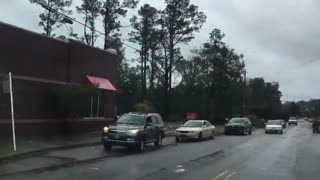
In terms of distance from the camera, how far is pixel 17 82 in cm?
2922

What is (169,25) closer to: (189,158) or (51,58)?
(51,58)

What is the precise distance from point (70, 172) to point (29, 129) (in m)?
13.5

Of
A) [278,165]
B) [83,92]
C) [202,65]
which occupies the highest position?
[202,65]

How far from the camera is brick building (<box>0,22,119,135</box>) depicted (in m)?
28.8

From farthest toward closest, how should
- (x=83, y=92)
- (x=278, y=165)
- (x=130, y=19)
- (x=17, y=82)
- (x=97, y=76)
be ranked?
(x=130, y=19)
(x=97, y=76)
(x=83, y=92)
(x=17, y=82)
(x=278, y=165)

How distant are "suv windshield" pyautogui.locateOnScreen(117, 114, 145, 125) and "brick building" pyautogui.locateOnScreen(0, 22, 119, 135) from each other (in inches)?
187

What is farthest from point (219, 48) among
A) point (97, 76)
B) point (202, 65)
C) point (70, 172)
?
point (70, 172)

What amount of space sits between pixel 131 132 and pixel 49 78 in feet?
26.5

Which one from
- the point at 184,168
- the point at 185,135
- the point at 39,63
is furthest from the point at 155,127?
the point at 184,168

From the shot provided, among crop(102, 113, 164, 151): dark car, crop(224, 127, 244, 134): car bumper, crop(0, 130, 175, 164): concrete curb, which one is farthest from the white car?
crop(224, 127, 244, 134): car bumper

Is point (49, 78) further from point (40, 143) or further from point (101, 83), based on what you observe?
point (40, 143)

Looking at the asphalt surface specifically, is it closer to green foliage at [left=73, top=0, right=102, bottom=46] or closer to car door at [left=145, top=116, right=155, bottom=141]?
car door at [left=145, top=116, right=155, bottom=141]

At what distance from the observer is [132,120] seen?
28.4m

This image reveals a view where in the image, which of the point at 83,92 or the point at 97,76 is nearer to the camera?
the point at 83,92
